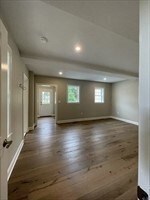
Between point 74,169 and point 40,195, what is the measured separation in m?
0.80

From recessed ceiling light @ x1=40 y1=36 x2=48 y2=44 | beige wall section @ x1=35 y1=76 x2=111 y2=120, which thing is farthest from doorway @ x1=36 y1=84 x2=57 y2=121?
recessed ceiling light @ x1=40 y1=36 x2=48 y2=44

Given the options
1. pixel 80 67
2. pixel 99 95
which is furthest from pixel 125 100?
pixel 80 67

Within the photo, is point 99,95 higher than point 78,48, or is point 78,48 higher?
point 78,48

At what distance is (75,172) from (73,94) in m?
5.37

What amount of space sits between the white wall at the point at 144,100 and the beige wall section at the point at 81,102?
596 centimetres

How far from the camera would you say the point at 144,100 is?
69 centimetres

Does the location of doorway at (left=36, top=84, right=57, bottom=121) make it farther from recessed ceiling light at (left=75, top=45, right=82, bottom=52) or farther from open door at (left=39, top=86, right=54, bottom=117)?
recessed ceiling light at (left=75, top=45, right=82, bottom=52)

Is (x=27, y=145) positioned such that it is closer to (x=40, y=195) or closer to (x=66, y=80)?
(x=40, y=195)

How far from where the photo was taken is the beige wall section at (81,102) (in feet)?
22.3

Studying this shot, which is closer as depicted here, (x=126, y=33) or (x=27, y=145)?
(x=126, y=33)

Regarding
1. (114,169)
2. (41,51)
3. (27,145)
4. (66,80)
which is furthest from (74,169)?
(66,80)

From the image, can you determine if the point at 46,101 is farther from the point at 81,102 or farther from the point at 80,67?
the point at 80,67

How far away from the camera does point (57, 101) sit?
668 cm

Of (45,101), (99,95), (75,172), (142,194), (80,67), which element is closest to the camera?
(142,194)
